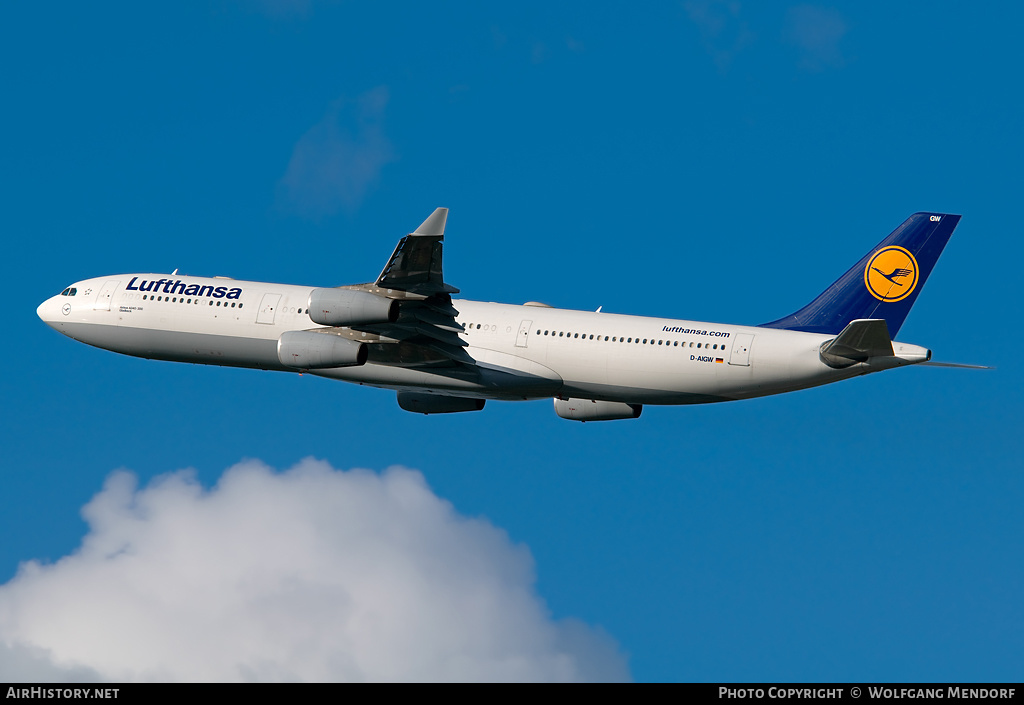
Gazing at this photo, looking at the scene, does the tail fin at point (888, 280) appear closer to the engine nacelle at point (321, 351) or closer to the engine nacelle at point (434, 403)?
the engine nacelle at point (434, 403)

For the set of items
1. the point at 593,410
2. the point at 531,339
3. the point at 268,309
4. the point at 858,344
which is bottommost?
the point at 858,344

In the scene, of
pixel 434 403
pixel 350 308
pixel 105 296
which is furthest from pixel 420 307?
pixel 105 296

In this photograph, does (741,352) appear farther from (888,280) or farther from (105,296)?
(105,296)

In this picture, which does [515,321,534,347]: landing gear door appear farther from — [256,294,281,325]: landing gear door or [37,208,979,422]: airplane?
[256,294,281,325]: landing gear door

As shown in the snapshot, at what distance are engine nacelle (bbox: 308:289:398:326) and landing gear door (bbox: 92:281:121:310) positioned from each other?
42.2ft

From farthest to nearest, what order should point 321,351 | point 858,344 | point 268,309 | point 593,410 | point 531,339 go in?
1. point 593,410
2. point 268,309
3. point 531,339
4. point 321,351
5. point 858,344

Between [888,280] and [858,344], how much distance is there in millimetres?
3826

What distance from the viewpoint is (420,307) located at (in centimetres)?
4219

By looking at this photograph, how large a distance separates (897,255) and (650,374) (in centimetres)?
937

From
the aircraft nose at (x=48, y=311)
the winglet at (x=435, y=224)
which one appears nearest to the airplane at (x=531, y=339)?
the winglet at (x=435, y=224)

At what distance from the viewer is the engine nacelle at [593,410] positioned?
46375 mm
